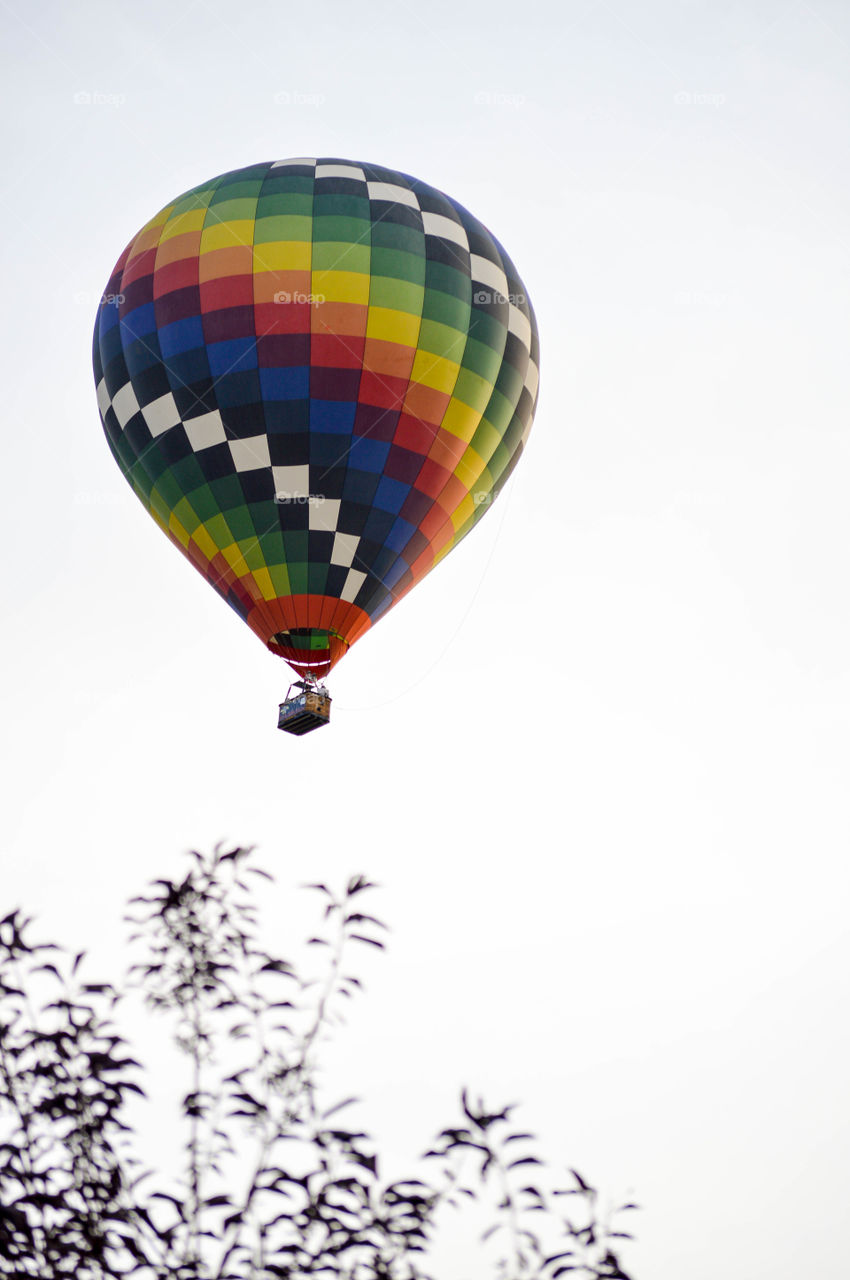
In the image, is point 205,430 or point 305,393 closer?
point 305,393

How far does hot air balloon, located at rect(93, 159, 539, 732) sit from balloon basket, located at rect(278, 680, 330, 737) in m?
0.04

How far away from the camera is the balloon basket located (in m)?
20.3

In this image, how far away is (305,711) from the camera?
20.2 meters

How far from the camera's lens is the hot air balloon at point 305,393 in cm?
2052

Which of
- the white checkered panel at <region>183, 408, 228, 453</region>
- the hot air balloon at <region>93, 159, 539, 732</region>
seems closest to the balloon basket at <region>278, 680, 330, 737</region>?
the hot air balloon at <region>93, 159, 539, 732</region>

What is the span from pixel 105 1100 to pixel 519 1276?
4.66ft

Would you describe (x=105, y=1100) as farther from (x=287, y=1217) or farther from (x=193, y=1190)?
(x=287, y=1217)

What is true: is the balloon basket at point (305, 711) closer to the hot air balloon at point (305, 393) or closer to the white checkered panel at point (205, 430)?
the hot air balloon at point (305, 393)

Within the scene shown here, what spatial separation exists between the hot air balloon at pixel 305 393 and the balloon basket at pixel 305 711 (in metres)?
0.04

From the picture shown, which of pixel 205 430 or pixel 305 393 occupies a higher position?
pixel 305 393

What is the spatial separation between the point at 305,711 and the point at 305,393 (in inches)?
188

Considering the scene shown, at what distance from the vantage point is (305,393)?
67.2 ft

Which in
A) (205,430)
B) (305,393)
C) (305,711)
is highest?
(305,393)

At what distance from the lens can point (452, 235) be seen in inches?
870
